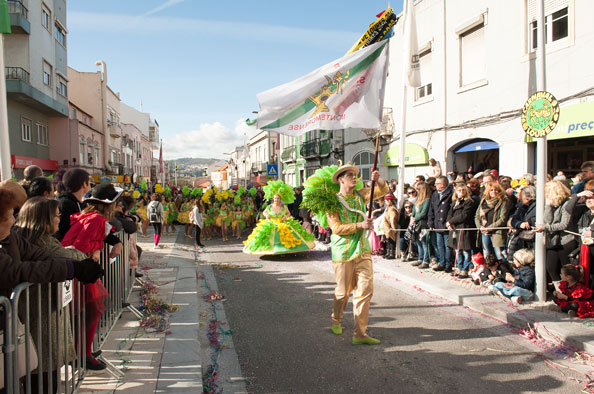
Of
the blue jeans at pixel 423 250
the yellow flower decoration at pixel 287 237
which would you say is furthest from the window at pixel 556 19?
the yellow flower decoration at pixel 287 237

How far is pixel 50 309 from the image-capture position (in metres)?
2.87

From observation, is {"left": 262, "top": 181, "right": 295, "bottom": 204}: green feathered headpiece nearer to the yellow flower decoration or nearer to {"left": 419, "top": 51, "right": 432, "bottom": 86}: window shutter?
the yellow flower decoration

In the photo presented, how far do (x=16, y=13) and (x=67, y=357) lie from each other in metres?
22.9

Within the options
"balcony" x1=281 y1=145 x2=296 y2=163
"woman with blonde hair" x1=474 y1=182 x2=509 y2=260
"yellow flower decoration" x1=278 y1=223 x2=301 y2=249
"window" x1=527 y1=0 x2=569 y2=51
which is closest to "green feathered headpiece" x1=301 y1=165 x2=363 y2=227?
"woman with blonde hair" x1=474 y1=182 x2=509 y2=260

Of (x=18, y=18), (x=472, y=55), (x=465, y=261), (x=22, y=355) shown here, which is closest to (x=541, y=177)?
(x=465, y=261)

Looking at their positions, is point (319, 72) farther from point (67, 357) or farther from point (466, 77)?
point (466, 77)

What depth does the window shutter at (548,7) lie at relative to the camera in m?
10.0

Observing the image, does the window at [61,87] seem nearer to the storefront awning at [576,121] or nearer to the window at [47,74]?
the window at [47,74]

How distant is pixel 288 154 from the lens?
37844mm

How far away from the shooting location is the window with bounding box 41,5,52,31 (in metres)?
23.6

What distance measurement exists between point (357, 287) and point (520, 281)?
2.83 meters

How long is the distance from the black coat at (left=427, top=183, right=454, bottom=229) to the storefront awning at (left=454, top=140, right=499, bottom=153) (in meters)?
5.00

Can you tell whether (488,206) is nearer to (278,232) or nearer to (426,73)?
(278,232)

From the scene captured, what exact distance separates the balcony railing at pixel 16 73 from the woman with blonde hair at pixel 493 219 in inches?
861
